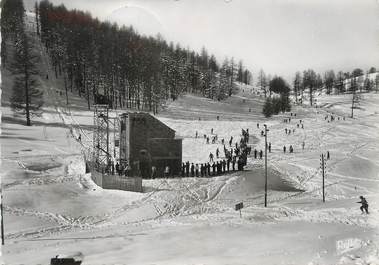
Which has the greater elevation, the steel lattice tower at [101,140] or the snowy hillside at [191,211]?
the steel lattice tower at [101,140]

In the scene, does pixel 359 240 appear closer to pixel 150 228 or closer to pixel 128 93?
pixel 150 228

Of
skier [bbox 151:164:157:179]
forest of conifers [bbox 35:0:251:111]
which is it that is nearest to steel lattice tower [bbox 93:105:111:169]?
skier [bbox 151:164:157:179]

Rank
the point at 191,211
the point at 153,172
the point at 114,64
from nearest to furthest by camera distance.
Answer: the point at 191,211
the point at 153,172
the point at 114,64

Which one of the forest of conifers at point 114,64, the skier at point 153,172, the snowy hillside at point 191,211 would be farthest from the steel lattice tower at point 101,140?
the forest of conifers at point 114,64

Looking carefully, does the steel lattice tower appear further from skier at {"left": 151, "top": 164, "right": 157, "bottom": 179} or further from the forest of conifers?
the forest of conifers

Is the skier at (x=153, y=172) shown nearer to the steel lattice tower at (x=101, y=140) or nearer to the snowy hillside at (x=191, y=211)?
the snowy hillside at (x=191, y=211)

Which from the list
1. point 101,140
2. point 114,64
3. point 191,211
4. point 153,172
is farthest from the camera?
point 114,64

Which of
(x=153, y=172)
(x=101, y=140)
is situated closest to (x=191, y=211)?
(x=153, y=172)

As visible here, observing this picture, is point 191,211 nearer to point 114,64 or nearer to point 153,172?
point 153,172

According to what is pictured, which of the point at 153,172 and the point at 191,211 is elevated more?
the point at 153,172

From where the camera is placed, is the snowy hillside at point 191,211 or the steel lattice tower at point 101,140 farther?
the steel lattice tower at point 101,140

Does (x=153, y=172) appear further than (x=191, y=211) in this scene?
Yes
